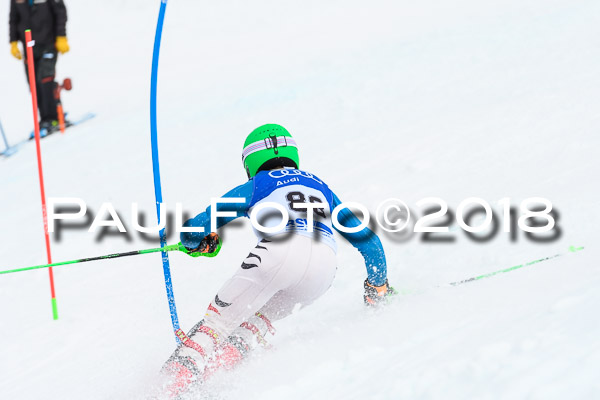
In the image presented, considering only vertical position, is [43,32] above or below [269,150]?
above

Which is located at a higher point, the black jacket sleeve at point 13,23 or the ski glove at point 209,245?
the black jacket sleeve at point 13,23

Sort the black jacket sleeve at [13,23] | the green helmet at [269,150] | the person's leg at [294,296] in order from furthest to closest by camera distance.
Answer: the black jacket sleeve at [13,23], the green helmet at [269,150], the person's leg at [294,296]

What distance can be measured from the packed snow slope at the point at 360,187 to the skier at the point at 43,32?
2.64ft

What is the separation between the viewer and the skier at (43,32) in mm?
9859

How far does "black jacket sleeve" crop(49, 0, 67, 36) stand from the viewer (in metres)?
9.94

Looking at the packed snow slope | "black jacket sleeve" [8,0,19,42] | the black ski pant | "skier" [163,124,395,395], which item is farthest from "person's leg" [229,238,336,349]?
"black jacket sleeve" [8,0,19,42]

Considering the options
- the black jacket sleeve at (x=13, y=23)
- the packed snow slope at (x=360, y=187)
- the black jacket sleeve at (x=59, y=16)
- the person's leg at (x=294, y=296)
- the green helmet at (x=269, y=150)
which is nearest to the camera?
the packed snow slope at (x=360, y=187)

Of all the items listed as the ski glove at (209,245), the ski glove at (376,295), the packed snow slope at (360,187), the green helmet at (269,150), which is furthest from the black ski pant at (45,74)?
the ski glove at (376,295)

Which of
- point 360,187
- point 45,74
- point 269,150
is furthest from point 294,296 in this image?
point 45,74

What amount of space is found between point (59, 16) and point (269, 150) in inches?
287

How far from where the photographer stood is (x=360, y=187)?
6.38 metres

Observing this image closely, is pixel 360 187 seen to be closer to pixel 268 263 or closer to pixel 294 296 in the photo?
pixel 294 296

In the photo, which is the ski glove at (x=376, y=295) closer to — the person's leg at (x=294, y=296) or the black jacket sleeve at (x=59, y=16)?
the person's leg at (x=294, y=296)

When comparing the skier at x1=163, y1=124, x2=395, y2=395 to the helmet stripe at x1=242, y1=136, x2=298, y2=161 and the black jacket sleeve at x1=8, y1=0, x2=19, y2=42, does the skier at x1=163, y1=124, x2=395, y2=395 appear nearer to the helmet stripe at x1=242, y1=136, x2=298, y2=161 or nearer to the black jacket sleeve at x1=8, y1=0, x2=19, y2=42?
the helmet stripe at x1=242, y1=136, x2=298, y2=161
